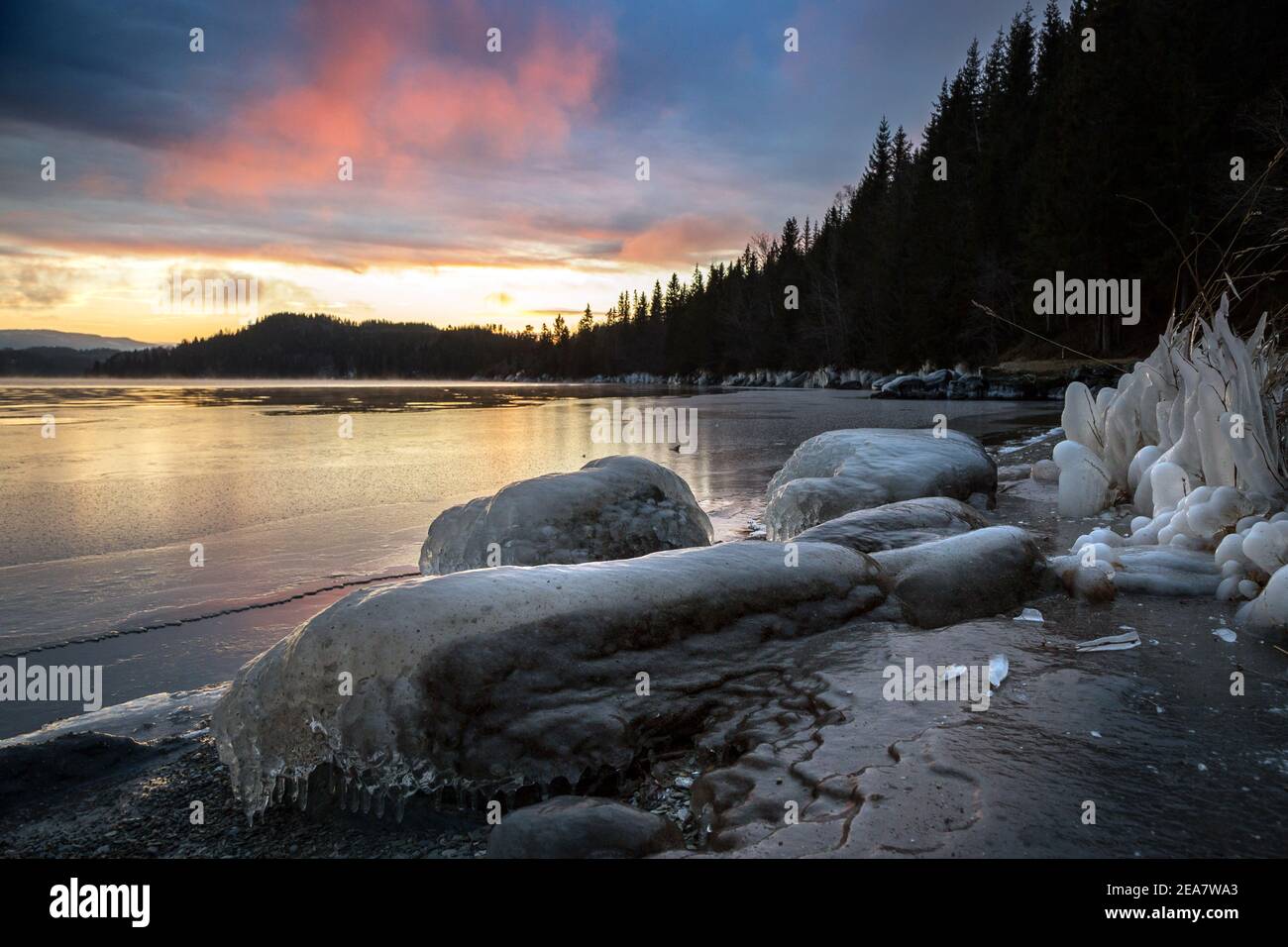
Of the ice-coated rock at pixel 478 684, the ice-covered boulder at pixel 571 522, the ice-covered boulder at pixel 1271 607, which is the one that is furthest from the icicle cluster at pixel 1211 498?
the ice-covered boulder at pixel 571 522

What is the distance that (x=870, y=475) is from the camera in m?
6.65

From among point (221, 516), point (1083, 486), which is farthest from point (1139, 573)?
point (221, 516)

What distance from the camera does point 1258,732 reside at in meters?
2.38

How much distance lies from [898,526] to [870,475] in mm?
2018

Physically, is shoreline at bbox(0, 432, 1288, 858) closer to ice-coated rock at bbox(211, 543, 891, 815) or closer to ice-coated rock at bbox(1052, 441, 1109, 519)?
ice-coated rock at bbox(211, 543, 891, 815)

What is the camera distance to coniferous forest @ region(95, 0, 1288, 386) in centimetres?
2808

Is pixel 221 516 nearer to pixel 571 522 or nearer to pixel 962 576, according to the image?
pixel 571 522

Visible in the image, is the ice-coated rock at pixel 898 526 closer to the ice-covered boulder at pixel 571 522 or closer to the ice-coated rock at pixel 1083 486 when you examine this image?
the ice-covered boulder at pixel 571 522

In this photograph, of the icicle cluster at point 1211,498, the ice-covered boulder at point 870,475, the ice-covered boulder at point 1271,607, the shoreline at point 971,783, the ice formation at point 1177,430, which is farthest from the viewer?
the ice-covered boulder at point 870,475

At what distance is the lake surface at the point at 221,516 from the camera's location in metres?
4.07

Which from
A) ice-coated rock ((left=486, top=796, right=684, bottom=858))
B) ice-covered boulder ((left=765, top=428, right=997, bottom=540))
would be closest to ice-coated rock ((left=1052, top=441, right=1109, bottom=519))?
ice-covered boulder ((left=765, top=428, right=997, bottom=540))

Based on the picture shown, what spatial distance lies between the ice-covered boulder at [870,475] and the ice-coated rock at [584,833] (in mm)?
4241
